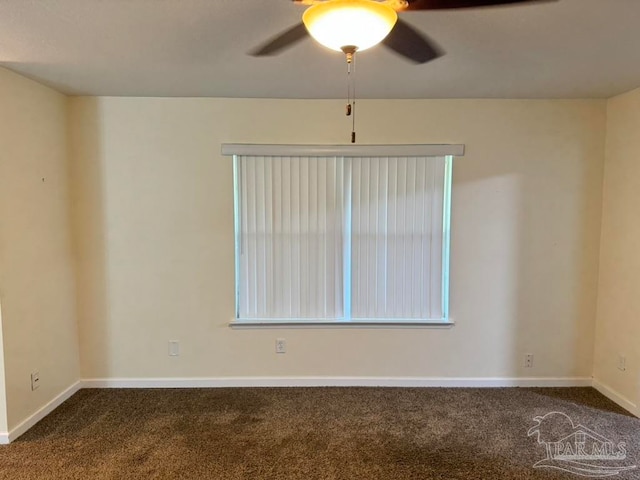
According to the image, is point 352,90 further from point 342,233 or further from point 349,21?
point 349,21

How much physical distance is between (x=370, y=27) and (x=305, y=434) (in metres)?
2.37

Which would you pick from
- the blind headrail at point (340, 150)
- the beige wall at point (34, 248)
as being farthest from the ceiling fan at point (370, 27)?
the beige wall at point (34, 248)

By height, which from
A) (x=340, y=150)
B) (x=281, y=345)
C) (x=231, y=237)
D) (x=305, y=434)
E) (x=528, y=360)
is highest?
(x=340, y=150)

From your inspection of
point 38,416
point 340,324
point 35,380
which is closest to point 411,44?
point 340,324

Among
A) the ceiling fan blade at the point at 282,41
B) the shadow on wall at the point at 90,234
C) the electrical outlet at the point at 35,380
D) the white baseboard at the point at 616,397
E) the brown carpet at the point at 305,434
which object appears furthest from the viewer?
the shadow on wall at the point at 90,234

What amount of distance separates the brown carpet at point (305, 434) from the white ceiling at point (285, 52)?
2.37m

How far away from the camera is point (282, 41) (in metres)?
1.92

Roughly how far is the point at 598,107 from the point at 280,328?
316cm

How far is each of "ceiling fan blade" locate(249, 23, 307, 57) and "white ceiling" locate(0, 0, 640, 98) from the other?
0.05 m

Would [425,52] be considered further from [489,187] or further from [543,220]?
[543,220]

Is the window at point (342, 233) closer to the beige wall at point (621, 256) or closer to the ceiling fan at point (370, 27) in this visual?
the ceiling fan at point (370, 27)

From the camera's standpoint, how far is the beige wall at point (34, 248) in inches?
95.1

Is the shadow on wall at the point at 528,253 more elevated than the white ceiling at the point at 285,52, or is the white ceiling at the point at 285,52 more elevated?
the white ceiling at the point at 285,52

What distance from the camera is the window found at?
3.08m
